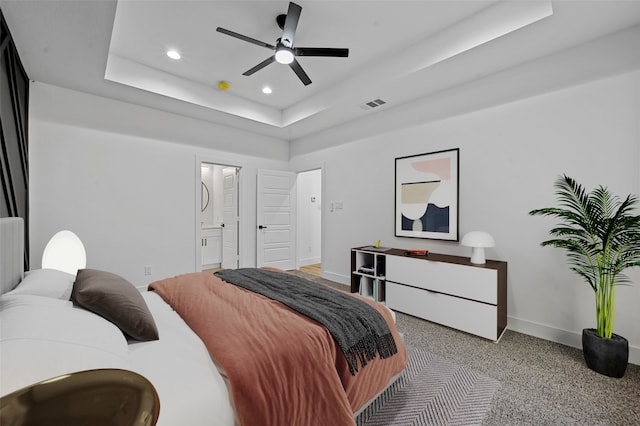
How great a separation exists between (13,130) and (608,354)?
206 inches

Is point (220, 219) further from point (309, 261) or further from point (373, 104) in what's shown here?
point (373, 104)

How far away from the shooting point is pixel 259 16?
250 cm

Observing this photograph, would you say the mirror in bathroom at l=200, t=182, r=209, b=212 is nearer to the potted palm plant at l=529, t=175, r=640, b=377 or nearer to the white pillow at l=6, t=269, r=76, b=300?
the white pillow at l=6, t=269, r=76, b=300

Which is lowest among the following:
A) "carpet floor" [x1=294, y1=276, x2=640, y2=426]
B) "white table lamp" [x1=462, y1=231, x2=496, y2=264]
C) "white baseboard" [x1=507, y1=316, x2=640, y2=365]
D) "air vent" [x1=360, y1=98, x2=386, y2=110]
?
"carpet floor" [x1=294, y1=276, x2=640, y2=426]

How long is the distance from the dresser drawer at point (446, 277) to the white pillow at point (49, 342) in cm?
278

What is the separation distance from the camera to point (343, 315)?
1.58 metres

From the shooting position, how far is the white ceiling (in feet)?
7.15

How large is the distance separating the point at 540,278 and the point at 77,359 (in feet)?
11.4

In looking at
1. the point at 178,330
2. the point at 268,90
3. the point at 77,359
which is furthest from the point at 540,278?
the point at 268,90

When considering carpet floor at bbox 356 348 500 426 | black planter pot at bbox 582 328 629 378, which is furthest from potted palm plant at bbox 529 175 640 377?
carpet floor at bbox 356 348 500 426

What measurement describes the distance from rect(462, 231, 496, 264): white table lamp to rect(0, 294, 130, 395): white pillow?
9.40ft

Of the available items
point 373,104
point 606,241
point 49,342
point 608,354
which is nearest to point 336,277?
point 373,104

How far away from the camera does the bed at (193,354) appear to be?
0.85m

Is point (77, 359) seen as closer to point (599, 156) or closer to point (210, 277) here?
point (210, 277)
